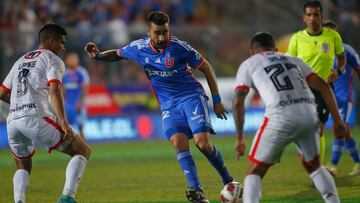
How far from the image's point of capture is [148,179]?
13.2 metres

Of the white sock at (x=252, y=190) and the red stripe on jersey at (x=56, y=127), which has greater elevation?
the red stripe on jersey at (x=56, y=127)

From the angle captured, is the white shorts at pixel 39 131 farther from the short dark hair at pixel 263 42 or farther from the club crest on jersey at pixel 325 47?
the club crest on jersey at pixel 325 47

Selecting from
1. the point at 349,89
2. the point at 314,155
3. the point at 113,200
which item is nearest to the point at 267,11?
the point at 349,89

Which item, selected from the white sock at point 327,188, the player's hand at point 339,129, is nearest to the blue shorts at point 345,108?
the player's hand at point 339,129

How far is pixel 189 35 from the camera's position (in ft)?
77.1

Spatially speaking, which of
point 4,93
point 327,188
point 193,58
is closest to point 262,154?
point 327,188

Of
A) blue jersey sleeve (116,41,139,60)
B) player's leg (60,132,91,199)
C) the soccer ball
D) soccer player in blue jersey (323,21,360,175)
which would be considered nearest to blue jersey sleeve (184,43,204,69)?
blue jersey sleeve (116,41,139,60)

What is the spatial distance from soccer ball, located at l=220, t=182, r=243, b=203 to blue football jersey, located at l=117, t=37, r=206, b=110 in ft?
4.67

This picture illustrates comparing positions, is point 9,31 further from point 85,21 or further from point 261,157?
point 261,157

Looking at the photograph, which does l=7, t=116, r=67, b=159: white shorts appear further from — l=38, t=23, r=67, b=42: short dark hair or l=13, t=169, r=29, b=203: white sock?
l=38, t=23, r=67, b=42: short dark hair

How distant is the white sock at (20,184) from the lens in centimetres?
913

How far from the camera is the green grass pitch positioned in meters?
10.7

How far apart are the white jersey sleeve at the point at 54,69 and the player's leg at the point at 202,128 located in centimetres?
182

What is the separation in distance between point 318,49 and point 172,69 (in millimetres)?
2922
